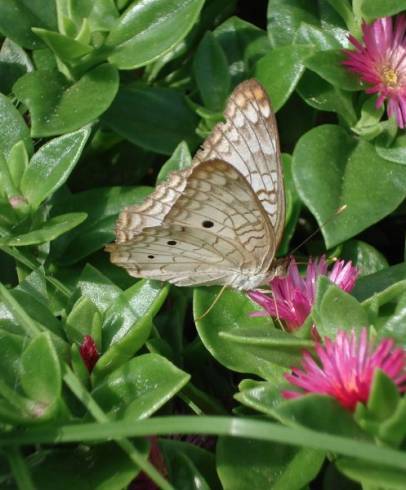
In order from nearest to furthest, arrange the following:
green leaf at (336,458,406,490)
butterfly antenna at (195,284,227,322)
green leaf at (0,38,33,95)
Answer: green leaf at (336,458,406,490) → butterfly antenna at (195,284,227,322) → green leaf at (0,38,33,95)

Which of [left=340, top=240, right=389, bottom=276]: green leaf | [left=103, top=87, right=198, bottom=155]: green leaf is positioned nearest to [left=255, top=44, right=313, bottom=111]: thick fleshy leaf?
[left=103, top=87, right=198, bottom=155]: green leaf

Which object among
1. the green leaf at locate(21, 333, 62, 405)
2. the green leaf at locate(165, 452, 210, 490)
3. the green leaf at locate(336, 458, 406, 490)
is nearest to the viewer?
the green leaf at locate(336, 458, 406, 490)

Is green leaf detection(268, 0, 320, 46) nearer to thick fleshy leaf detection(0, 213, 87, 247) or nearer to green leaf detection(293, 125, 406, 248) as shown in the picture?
green leaf detection(293, 125, 406, 248)

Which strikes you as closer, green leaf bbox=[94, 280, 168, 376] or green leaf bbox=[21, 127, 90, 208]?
green leaf bbox=[94, 280, 168, 376]

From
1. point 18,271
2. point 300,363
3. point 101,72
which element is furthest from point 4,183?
point 300,363

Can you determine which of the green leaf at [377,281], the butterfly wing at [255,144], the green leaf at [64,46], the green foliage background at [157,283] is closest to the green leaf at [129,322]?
the green foliage background at [157,283]

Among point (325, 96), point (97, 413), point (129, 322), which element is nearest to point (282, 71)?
point (325, 96)

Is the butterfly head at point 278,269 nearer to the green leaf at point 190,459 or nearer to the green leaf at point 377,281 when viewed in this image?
the green leaf at point 377,281
